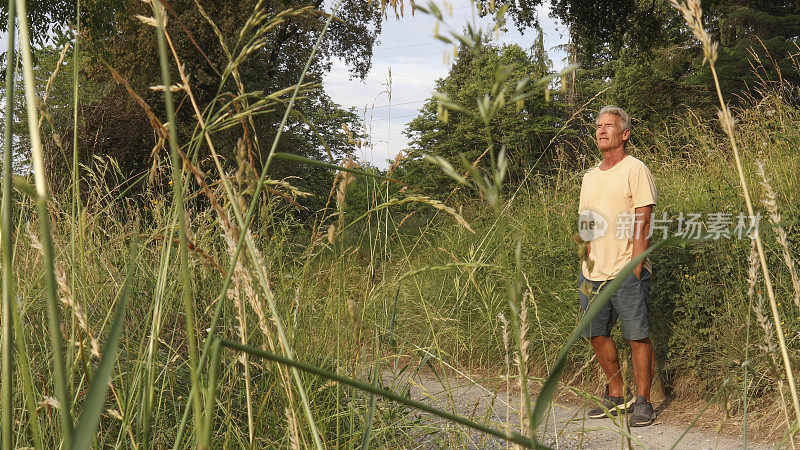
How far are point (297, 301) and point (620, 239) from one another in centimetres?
297

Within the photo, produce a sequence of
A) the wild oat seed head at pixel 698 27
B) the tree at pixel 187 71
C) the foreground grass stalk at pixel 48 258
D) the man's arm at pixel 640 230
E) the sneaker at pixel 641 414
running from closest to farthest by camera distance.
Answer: the foreground grass stalk at pixel 48 258 → the wild oat seed head at pixel 698 27 → the man's arm at pixel 640 230 → the sneaker at pixel 641 414 → the tree at pixel 187 71

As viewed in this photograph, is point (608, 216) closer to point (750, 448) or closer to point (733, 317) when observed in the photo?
point (733, 317)

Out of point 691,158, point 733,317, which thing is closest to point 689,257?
point 733,317

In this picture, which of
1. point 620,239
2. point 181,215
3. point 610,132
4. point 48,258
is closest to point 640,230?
point 620,239

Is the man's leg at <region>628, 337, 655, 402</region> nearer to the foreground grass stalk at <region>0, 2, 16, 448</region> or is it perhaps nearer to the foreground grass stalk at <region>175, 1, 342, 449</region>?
the foreground grass stalk at <region>175, 1, 342, 449</region>

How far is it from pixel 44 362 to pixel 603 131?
134 inches

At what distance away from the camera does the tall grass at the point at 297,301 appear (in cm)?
51

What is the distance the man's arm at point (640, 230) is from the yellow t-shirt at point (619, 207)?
30 millimetres

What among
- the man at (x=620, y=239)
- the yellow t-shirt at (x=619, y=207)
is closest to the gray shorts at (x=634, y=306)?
the man at (x=620, y=239)

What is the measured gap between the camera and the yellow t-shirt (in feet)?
13.0

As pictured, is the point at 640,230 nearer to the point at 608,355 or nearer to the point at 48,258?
the point at 608,355

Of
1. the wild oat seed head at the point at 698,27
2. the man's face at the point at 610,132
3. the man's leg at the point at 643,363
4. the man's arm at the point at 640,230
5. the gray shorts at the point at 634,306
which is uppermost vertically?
the man's face at the point at 610,132

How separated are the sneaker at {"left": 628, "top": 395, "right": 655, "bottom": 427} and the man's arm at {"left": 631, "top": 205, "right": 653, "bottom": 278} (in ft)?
2.78

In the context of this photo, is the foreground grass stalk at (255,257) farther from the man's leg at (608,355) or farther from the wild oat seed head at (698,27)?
the man's leg at (608,355)
